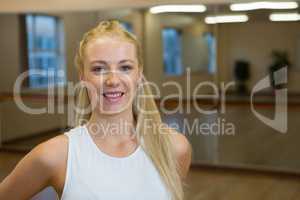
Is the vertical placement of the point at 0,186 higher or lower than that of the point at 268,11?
lower

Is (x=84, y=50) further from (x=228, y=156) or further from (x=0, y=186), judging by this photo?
(x=228, y=156)

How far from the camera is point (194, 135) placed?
5.49 m

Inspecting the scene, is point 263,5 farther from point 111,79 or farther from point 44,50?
point 111,79

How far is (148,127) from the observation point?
3.84 ft

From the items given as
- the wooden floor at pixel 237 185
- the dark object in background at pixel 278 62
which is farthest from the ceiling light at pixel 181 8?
the wooden floor at pixel 237 185

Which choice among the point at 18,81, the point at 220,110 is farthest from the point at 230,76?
the point at 18,81

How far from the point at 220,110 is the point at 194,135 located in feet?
2.21

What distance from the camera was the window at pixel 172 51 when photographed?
5.48 meters

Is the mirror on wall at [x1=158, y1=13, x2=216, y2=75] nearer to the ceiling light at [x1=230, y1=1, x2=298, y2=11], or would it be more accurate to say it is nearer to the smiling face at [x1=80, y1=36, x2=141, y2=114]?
the ceiling light at [x1=230, y1=1, x2=298, y2=11]

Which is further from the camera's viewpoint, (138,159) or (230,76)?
(230,76)

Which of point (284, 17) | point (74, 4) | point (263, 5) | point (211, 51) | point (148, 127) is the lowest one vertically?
point (148, 127)

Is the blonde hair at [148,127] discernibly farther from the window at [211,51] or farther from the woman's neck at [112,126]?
the window at [211,51]

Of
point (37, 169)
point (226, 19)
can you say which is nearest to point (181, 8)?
point (226, 19)

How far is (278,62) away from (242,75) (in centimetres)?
44
